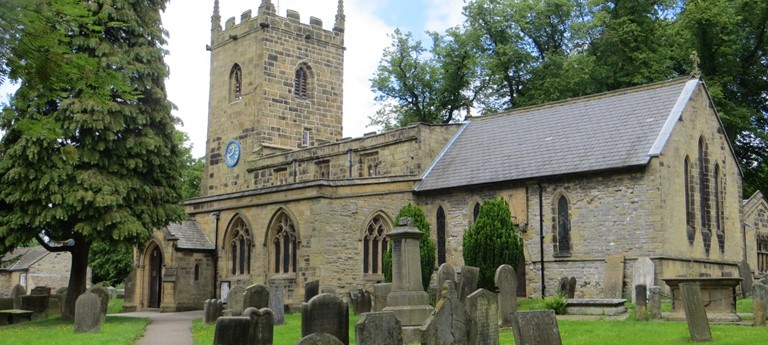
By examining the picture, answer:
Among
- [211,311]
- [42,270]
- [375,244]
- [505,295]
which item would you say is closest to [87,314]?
[211,311]

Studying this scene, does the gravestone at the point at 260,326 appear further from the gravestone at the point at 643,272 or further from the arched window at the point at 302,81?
the arched window at the point at 302,81

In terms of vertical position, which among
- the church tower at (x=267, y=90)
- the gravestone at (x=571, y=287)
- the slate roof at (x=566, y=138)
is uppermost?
the church tower at (x=267, y=90)

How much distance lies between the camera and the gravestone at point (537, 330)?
481 inches

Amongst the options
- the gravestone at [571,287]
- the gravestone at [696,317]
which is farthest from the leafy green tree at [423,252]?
the gravestone at [696,317]

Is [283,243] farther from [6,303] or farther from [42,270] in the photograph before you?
[42,270]

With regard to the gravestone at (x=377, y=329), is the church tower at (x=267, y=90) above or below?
above

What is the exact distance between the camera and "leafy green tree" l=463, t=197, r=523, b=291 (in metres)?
23.9

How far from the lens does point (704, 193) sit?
28.9 m

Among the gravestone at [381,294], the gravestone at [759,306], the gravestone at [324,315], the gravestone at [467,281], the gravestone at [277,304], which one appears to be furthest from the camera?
Answer: the gravestone at [277,304]

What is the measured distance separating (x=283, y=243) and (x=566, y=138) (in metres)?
10.9

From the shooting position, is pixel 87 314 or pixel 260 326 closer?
pixel 260 326

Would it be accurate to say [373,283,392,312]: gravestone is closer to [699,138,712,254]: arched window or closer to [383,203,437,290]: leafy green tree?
[383,203,437,290]: leafy green tree

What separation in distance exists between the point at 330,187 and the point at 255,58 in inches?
561

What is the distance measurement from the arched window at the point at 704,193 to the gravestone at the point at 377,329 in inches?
722
